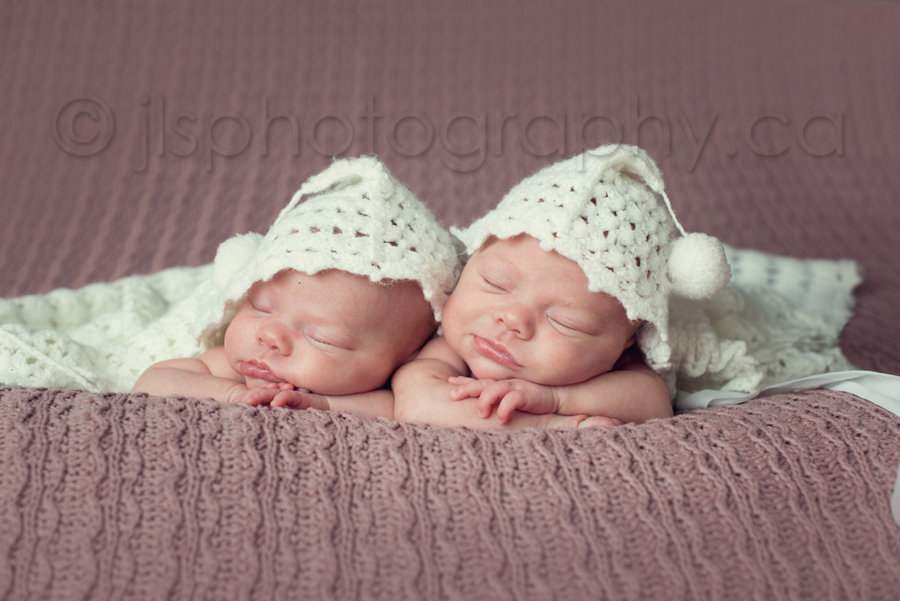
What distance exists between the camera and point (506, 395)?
3.28 feet

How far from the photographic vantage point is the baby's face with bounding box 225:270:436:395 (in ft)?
3.59

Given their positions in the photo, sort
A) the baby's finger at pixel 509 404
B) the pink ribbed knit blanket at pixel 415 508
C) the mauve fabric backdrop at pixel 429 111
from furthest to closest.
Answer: the mauve fabric backdrop at pixel 429 111 → the baby's finger at pixel 509 404 → the pink ribbed knit blanket at pixel 415 508

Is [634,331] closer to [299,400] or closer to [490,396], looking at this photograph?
[490,396]

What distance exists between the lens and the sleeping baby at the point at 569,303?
103 centimetres

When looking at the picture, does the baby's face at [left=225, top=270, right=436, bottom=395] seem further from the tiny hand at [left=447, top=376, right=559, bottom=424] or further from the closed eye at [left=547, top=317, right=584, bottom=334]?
the closed eye at [left=547, top=317, right=584, bottom=334]

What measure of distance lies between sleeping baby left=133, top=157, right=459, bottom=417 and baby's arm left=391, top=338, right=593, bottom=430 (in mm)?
47

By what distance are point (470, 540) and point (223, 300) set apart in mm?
618

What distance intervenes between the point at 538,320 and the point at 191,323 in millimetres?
689

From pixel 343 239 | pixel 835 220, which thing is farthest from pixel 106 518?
pixel 835 220

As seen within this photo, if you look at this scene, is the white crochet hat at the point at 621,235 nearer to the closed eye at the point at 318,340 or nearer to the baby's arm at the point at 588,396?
the baby's arm at the point at 588,396

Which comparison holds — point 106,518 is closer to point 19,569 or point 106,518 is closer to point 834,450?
point 19,569

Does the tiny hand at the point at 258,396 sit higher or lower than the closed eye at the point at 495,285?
lower

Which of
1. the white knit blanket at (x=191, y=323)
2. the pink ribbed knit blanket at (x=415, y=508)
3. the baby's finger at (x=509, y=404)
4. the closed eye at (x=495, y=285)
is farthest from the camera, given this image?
the white knit blanket at (x=191, y=323)

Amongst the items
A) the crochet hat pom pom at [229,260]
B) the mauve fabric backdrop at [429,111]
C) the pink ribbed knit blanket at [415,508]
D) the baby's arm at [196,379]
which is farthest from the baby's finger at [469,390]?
the mauve fabric backdrop at [429,111]
